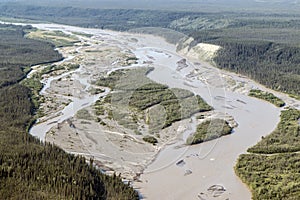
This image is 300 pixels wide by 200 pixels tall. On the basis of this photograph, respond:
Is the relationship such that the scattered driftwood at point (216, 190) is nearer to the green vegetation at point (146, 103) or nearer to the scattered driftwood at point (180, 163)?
the scattered driftwood at point (180, 163)

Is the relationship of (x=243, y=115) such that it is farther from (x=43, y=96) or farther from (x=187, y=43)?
(x=187, y=43)

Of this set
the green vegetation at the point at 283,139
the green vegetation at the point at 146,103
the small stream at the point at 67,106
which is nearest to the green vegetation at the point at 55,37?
the small stream at the point at 67,106

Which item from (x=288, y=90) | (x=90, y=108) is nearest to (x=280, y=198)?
(x=90, y=108)

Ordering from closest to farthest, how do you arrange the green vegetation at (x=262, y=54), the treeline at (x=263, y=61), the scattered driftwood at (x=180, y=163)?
the scattered driftwood at (x=180, y=163)
the treeline at (x=263, y=61)
the green vegetation at (x=262, y=54)

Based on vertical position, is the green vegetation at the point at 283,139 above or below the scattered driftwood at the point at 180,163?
above

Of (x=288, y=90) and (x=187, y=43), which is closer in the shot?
(x=288, y=90)

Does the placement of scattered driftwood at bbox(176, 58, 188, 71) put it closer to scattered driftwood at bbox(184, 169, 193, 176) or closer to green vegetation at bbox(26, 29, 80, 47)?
green vegetation at bbox(26, 29, 80, 47)

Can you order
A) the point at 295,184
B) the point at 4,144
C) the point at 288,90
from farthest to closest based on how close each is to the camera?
1. the point at 288,90
2. the point at 4,144
3. the point at 295,184

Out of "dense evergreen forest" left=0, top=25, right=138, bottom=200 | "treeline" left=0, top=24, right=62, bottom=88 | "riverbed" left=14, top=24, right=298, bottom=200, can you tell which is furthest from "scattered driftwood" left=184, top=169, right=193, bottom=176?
"treeline" left=0, top=24, right=62, bottom=88
